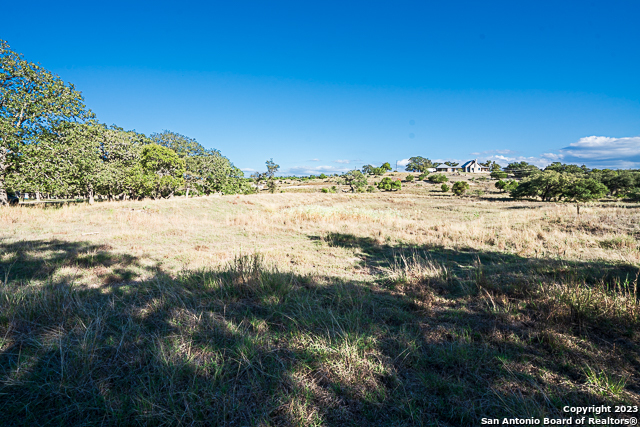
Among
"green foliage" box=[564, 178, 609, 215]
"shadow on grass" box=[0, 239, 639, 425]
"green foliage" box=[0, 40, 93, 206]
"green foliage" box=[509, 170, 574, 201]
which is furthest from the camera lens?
"green foliage" box=[509, 170, 574, 201]

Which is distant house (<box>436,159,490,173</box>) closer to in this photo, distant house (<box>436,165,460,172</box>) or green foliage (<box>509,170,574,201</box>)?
distant house (<box>436,165,460,172</box>)

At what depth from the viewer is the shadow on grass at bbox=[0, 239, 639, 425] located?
7.17ft

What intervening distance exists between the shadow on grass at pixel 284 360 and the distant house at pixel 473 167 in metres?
139

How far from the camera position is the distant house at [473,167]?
122938 mm

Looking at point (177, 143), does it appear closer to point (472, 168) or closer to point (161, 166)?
point (161, 166)

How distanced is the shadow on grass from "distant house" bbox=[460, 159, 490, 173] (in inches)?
5457

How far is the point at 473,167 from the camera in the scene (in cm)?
12294

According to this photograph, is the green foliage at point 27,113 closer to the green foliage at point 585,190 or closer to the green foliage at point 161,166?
the green foliage at point 161,166

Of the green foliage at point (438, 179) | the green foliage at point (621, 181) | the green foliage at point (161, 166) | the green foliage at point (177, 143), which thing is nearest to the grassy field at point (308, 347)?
the green foliage at point (161, 166)

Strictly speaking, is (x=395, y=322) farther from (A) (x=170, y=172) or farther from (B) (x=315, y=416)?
(A) (x=170, y=172)

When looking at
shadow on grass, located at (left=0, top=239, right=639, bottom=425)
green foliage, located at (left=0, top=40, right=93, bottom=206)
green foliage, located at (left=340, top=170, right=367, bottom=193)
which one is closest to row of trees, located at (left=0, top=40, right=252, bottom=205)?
green foliage, located at (left=0, top=40, right=93, bottom=206)

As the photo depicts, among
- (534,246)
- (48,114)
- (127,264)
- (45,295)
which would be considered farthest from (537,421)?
(48,114)

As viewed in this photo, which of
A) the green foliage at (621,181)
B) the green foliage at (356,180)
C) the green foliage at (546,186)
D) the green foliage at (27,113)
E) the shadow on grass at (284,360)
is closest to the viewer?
the shadow on grass at (284,360)

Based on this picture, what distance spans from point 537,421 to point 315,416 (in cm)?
173
